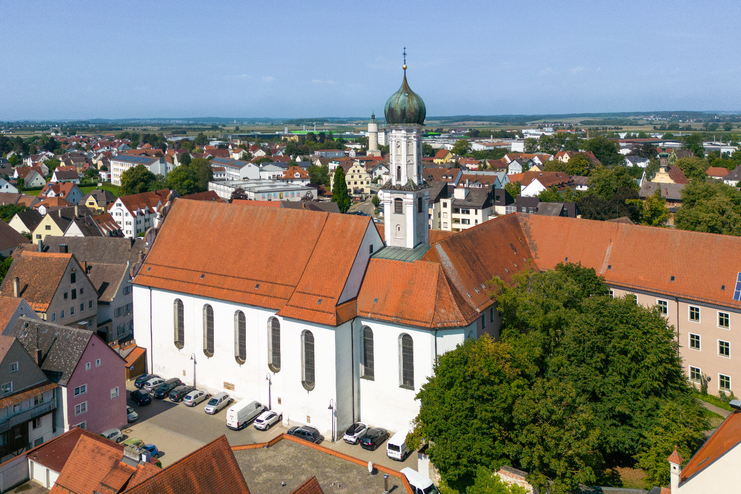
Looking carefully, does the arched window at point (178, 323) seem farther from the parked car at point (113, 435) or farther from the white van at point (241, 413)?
the parked car at point (113, 435)

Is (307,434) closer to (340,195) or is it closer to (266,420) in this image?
(266,420)

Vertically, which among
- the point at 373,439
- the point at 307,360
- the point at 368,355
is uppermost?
the point at 368,355

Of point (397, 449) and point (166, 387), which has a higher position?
point (166, 387)

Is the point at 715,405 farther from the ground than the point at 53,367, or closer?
closer

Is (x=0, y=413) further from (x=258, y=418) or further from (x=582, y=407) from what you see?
(x=582, y=407)

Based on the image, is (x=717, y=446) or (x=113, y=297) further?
(x=113, y=297)

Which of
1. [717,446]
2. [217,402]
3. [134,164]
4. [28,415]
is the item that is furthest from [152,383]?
[134,164]

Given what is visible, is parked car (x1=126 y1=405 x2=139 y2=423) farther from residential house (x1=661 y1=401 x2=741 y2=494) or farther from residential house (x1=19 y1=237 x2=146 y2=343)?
residential house (x1=661 y1=401 x2=741 y2=494)

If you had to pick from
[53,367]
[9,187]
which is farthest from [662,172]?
[9,187]
